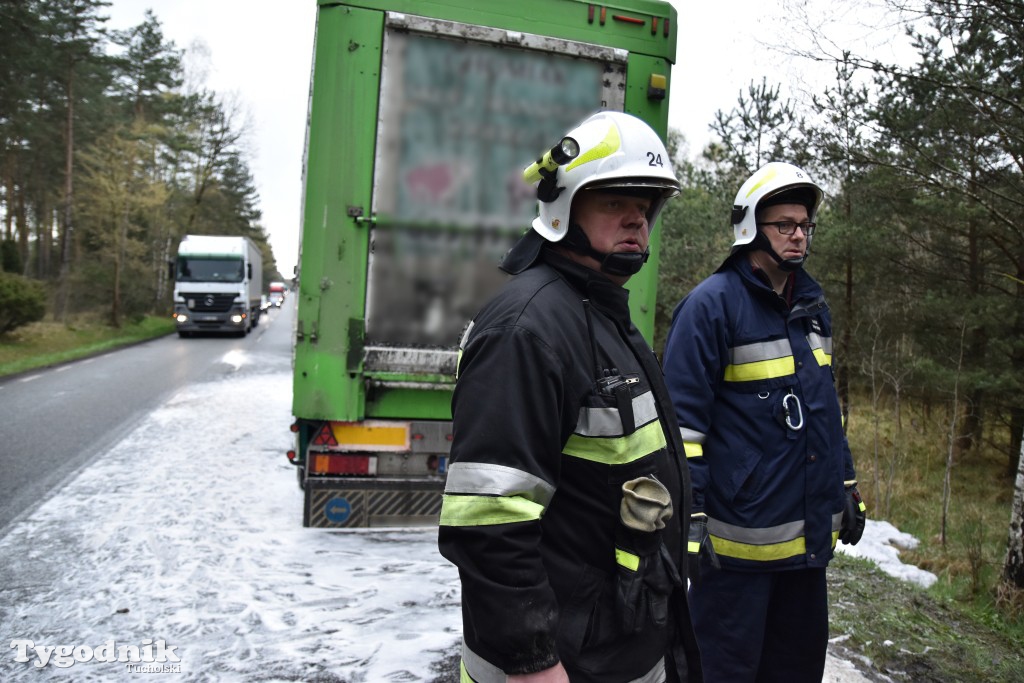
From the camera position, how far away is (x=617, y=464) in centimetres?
188

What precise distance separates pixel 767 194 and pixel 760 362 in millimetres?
688

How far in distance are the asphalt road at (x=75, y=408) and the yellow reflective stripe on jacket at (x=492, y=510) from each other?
18.0 ft

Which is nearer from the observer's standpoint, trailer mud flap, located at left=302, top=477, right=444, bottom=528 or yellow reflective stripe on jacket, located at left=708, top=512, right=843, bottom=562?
yellow reflective stripe on jacket, located at left=708, top=512, right=843, bottom=562

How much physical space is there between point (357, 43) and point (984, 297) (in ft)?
28.3

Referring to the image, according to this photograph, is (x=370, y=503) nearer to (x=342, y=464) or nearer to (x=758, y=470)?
(x=342, y=464)

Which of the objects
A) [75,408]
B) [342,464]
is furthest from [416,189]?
[75,408]

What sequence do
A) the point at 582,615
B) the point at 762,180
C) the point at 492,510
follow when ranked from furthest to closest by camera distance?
the point at 762,180 → the point at 582,615 → the point at 492,510

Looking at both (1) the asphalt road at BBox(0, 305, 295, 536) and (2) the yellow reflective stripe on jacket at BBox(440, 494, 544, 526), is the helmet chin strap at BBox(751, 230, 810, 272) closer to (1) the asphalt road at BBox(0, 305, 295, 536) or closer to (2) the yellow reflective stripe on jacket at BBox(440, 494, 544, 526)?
(2) the yellow reflective stripe on jacket at BBox(440, 494, 544, 526)

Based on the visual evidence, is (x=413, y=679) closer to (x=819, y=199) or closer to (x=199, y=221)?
(x=819, y=199)

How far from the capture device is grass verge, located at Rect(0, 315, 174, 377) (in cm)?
1798

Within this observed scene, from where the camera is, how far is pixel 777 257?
3145 mm

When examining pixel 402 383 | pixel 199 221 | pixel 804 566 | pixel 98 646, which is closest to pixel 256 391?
pixel 402 383

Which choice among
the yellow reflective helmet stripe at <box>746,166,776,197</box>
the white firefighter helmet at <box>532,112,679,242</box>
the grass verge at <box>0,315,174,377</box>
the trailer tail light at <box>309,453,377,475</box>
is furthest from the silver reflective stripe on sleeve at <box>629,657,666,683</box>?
the grass verge at <box>0,315,174,377</box>

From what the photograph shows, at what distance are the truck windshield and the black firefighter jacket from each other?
26.1 m
